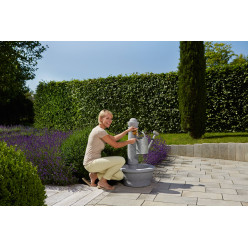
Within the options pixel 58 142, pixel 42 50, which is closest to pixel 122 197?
pixel 58 142

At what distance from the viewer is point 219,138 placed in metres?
7.53

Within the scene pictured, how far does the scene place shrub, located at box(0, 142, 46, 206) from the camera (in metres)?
2.09

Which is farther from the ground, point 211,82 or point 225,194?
point 211,82

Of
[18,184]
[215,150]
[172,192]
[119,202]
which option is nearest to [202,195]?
[172,192]

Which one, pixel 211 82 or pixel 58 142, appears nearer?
pixel 58 142

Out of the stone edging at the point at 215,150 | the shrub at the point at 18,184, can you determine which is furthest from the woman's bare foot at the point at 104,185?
the stone edging at the point at 215,150

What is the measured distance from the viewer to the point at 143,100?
952 centimetres

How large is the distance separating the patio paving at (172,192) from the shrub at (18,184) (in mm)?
1019

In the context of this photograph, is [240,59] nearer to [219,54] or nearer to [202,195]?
[219,54]

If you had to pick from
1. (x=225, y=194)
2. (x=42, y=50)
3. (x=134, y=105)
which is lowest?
(x=225, y=194)

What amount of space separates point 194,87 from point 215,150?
2101 millimetres

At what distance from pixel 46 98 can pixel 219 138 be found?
854 centimetres

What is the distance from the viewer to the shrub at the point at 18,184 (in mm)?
2090

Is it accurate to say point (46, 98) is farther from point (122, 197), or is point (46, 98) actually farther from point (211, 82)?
point (122, 197)
